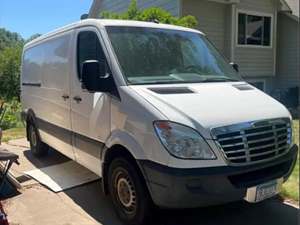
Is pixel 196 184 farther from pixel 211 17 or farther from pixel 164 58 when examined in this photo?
pixel 211 17

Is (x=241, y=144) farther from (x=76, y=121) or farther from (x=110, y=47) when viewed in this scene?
(x=76, y=121)

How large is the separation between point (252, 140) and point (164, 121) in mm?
847

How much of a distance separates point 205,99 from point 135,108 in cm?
68

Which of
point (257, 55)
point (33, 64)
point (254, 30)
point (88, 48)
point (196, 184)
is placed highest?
point (254, 30)

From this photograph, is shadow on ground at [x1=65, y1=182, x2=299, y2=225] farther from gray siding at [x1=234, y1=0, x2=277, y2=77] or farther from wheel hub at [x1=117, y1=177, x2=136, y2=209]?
gray siding at [x1=234, y1=0, x2=277, y2=77]

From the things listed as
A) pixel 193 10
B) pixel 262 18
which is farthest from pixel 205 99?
pixel 262 18

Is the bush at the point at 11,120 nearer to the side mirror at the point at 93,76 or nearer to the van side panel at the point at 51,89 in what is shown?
the van side panel at the point at 51,89

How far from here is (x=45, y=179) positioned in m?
6.32

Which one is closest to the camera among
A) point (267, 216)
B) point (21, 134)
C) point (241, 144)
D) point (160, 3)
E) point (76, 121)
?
point (241, 144)

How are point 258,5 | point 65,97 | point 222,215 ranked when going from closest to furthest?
1. point 222,215
2. point 65,97
3. point 258,5

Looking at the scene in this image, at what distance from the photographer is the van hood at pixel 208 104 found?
12.9 feet

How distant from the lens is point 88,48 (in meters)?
5.27

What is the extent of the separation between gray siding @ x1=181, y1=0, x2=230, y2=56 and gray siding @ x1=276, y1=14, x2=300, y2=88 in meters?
3.37

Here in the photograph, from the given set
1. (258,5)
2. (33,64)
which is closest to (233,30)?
(258,5)
